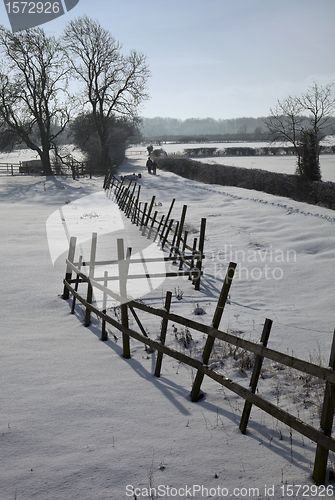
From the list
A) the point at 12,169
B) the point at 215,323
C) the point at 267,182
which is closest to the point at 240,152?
the point at 12,169

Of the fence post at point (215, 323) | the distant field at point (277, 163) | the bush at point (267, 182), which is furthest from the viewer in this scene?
the distant field at point (277, 163)

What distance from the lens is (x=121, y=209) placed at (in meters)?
19.7

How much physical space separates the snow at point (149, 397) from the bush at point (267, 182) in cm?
854

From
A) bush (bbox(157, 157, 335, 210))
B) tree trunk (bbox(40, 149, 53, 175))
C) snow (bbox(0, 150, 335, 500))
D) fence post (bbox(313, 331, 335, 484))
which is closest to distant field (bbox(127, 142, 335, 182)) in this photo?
bush (bbox(157, 157, 335, 210))

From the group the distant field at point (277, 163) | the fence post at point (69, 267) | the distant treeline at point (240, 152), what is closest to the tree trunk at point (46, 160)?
the distant field at point (277, 163)

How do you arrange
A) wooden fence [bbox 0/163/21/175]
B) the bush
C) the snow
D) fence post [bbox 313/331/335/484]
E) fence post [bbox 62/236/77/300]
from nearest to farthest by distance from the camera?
fence post [bbox 313/331/335/484]
the snow
fence post [bbox 62/236/77/300]
the bush
wooden fence [bbox 0/163/21/175]

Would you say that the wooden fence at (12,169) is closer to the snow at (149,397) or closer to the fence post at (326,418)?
the snow at (149,397)

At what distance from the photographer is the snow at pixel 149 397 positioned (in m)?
2.76

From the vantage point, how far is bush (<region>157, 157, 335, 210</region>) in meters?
17.7

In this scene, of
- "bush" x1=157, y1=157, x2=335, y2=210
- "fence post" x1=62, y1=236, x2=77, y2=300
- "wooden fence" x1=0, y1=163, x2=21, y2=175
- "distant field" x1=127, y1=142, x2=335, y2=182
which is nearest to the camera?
"fence post" x1=62, y1=236, x2=77, y2=300

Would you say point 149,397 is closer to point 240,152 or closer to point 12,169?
point 12,169

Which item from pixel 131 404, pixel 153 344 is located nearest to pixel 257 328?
pixel 153 344

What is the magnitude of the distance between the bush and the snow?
8537mm

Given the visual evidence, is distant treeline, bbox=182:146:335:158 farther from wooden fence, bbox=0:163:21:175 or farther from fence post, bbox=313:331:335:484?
fence post, bbox=313:331:335:484
